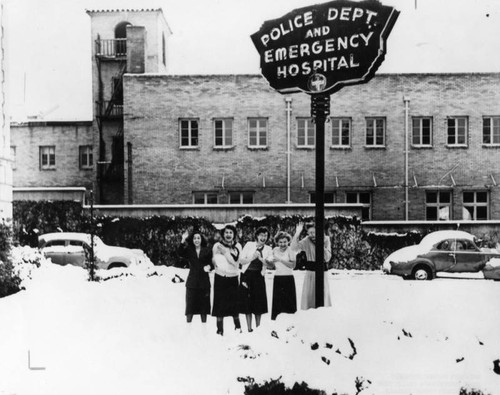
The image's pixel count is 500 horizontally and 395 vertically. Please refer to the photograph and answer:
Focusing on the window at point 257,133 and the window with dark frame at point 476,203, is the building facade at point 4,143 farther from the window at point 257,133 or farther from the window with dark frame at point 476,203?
the window at point 257,133

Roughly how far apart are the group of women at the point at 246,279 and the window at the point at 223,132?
40.4 feet

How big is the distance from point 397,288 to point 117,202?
14.9 m

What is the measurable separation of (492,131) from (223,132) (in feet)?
28.0

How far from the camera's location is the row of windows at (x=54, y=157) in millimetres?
17828

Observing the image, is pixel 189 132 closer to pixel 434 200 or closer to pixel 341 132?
pixel 341 132

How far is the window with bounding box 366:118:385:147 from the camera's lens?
58.6 feet

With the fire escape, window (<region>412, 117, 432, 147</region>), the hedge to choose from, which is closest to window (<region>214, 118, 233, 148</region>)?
the fire escape

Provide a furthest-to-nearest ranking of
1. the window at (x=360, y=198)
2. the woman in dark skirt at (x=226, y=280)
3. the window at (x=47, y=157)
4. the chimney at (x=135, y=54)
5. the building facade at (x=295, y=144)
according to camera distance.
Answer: the chimney at (x=135, y=54) < the window at (x=47, y=157) < the window at (x=360, y=198) < the building facade at (x=295, y=144) < the woman in dark skirt at (x=226, y=280)

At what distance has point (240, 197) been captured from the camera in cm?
1803

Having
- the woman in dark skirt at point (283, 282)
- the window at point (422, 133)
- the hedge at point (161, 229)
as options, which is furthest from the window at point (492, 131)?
the woman in dark skirt at point (283, 282)

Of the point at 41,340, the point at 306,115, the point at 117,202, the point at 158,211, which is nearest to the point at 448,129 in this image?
the point at 306,115

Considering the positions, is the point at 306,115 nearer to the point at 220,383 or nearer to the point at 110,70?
the point at 110,70

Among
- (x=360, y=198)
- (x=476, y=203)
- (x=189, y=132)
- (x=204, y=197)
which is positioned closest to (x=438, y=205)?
(x=476, y=203)

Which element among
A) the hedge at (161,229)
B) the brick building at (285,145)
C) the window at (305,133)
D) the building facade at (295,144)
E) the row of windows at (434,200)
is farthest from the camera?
the window at (305,133)
